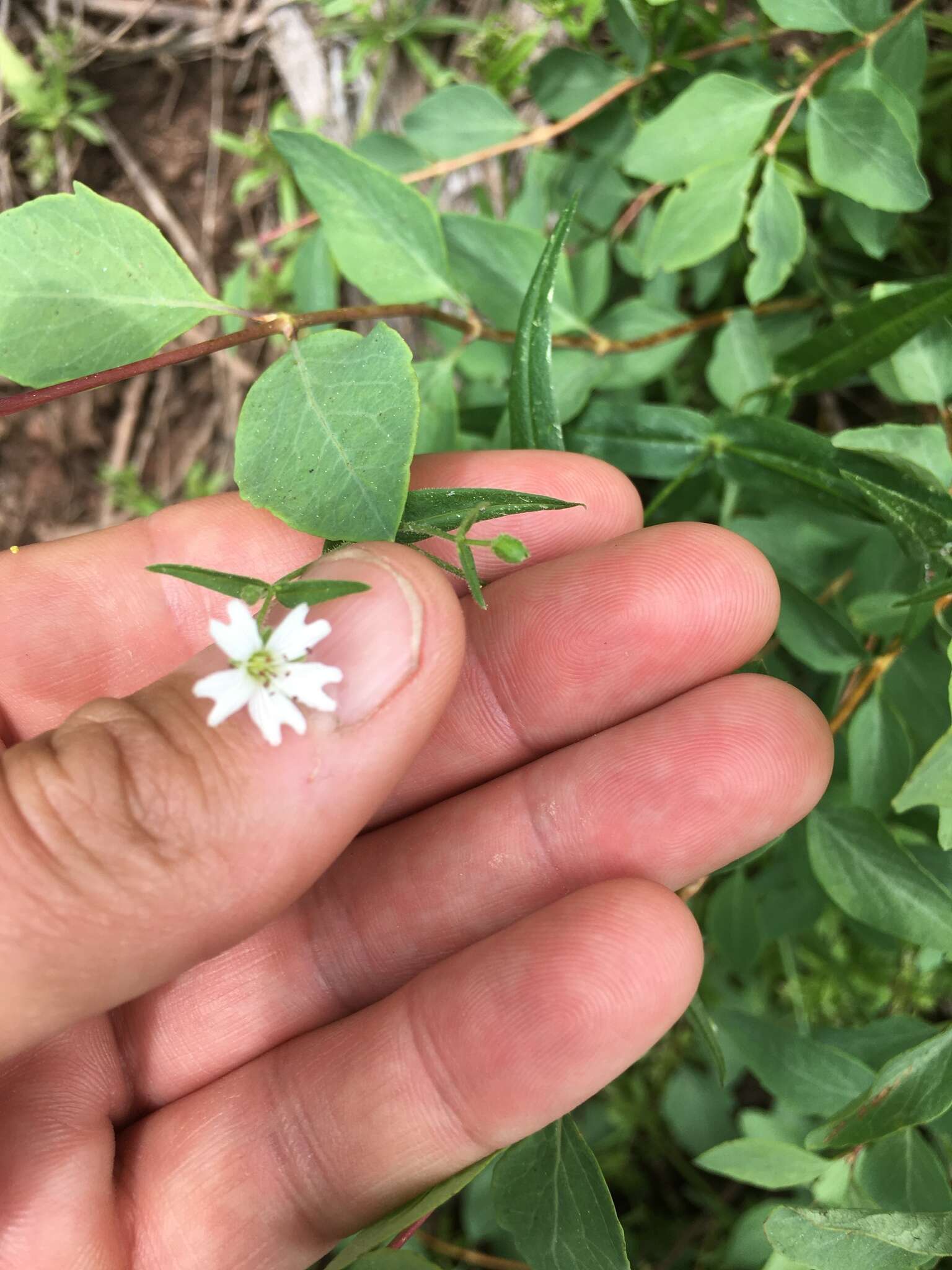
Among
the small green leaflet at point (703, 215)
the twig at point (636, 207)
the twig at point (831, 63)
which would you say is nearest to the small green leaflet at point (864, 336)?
the small green leaflet at point (703, 215)

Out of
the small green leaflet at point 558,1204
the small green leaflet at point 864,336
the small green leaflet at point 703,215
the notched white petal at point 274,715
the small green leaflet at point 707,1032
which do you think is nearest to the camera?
the notched white petal at point 274,715

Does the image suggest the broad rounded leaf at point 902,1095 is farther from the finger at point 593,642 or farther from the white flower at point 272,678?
the white flower at point 272,678

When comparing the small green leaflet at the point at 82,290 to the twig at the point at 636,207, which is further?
the twig at the point at 636,207

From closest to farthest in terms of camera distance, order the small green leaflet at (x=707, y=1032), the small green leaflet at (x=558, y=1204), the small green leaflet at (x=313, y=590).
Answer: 1. the small green leaflet at (x=313, y=590)
2. the small green leaflet at (x=558, y=1204)
3. the small green leaflet at (x=707, y=1032)

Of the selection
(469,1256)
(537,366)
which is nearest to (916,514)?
(537,366)

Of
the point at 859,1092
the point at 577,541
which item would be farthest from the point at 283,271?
the point at 859,1092

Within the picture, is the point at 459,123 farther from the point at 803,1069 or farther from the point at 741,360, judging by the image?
the point at 803,1069

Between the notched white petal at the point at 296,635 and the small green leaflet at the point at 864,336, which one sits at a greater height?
the notched white petal at the point at 296,635

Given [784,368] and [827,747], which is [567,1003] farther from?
[784,368]
